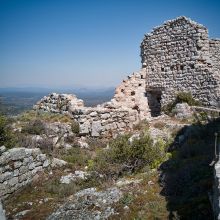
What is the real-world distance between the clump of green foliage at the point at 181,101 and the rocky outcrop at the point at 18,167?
907 centimetres

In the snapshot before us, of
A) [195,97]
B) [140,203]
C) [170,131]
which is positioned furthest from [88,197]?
[195,97]

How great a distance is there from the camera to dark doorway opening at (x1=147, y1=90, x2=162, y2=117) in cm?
1872

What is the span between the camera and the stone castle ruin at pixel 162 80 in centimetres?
1521

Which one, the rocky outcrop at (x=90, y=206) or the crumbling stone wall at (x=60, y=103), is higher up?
the crumbling stone wall at (x=60, y=103)

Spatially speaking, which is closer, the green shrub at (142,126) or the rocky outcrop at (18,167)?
the rocky outcrop at (18,167)

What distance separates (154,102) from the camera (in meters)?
19.0

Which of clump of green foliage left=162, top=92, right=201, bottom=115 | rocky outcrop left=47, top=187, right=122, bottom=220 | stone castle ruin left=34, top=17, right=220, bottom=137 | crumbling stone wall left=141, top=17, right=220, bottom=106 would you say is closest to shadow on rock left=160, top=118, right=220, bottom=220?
rocky outcrop left=47, top=187, right=122, bottom=220

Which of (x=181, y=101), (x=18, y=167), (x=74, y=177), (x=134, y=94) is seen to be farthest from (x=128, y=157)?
(x=134, y=94)

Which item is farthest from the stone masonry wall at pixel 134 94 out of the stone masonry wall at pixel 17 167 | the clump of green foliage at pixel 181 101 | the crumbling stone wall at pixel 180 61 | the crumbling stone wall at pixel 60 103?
the stone masonry wall at pixel 17 167

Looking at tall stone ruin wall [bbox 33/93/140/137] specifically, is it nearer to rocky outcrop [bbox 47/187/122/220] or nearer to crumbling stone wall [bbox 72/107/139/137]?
crumbling stone wall [bbox 72/107/139/137]

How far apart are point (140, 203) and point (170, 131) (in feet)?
23.3

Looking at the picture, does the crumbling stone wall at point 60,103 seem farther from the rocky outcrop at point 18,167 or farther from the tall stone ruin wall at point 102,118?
the rocky outcrop at point 18,167

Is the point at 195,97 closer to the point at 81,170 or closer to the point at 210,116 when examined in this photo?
the point at 210,116

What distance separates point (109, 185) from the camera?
7949 mm
